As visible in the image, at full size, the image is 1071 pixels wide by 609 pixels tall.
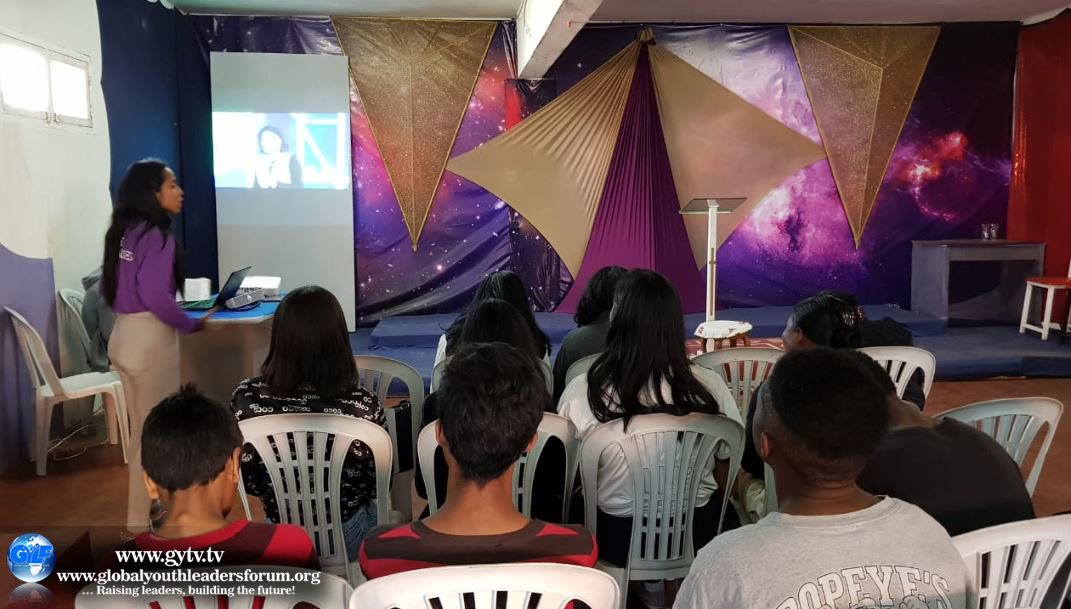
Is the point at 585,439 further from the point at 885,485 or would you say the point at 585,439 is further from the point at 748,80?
the point at 748,80

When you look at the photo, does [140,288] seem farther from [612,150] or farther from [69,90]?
[612,150]

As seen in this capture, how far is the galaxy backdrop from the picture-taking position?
224 inches

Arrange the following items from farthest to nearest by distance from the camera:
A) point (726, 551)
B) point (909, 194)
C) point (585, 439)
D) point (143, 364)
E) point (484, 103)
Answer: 1. point (909, 194)
2. point (484, 103)
3. point (143, 364)
4. point (585, 439)
5. point (726, 551)

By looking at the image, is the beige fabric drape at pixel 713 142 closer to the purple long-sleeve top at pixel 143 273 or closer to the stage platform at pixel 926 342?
the stage platform at pixel 926 342

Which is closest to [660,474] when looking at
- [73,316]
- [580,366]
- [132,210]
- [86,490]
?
[580,366]

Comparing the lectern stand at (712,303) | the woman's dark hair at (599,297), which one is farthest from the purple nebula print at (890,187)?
the woman's dark hair at (599,297)

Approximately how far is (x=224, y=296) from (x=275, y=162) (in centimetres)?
224

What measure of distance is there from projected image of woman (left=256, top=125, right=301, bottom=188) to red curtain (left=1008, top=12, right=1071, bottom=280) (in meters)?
5.70

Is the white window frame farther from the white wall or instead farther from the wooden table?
the wooden table

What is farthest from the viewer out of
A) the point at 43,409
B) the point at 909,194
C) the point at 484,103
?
the point at 909,194

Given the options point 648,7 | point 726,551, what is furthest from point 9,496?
point 648,7

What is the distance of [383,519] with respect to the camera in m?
1.82

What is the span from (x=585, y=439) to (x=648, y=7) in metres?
4.29

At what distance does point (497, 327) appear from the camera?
2.03 metres
